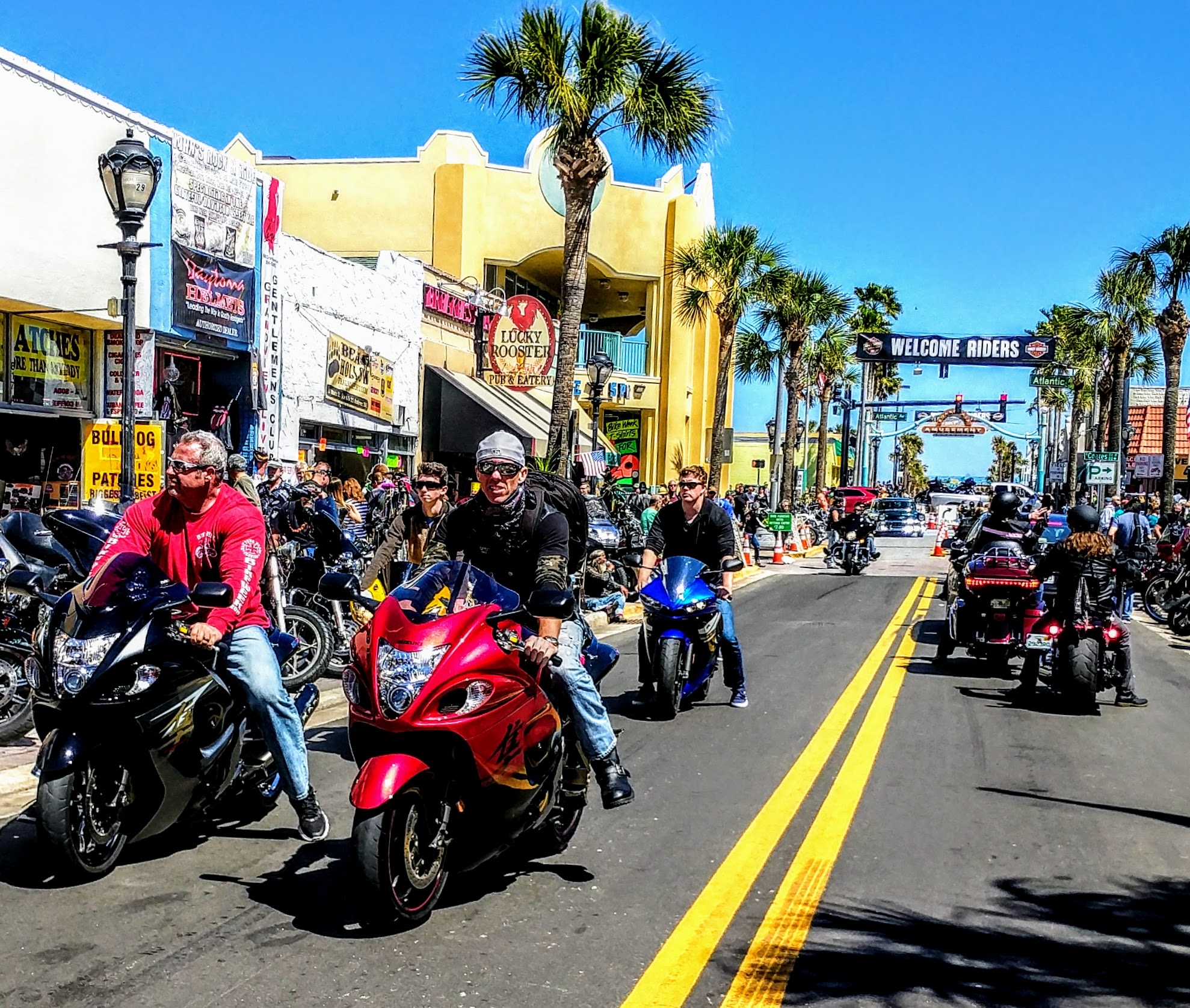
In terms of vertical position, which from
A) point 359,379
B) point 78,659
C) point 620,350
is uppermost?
point 620,350

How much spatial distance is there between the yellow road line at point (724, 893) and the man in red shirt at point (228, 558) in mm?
1737

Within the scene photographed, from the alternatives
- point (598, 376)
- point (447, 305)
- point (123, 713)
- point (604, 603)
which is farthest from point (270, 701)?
point (447, 305)

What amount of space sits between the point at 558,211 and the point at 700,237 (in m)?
4.65

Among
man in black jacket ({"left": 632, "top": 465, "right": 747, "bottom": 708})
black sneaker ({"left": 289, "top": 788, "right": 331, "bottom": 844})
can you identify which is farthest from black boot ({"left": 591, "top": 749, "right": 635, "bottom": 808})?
man in black jacket ({"left": 632, "top": 465, "right": 747, "bottom": 708})

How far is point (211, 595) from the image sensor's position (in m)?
5.06

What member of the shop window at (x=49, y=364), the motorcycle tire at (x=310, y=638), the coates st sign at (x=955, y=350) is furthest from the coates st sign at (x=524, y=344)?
the coates st sign at (x=955, y=350)

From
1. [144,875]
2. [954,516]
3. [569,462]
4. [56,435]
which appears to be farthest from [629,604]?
[954,516]

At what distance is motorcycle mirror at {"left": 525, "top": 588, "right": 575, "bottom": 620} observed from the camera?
15.8 ft

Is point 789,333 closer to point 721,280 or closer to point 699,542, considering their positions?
point 721,280

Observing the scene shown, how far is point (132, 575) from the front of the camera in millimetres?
5023

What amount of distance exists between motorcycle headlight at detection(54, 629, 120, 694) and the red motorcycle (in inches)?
38.6

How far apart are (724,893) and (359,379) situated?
19.9 meters

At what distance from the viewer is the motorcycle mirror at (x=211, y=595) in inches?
199

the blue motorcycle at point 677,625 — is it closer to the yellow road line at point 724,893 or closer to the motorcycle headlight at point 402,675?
the yellow road line at point 724,893
